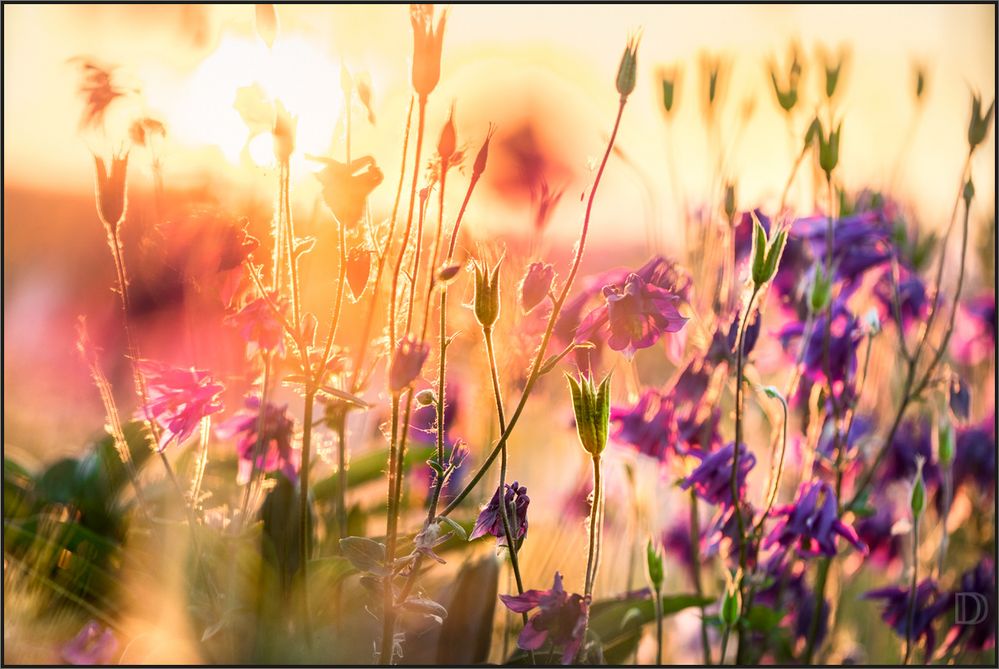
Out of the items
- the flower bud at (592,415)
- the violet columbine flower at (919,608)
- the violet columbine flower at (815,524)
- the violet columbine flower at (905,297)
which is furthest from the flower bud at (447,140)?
the violet columbine flower at (919,608)

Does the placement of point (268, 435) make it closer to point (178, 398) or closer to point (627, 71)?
point (178, 398)

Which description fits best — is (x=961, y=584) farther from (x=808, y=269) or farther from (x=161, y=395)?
(x=161, y=395)

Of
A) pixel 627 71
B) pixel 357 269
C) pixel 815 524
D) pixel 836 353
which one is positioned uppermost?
pixel 627 71

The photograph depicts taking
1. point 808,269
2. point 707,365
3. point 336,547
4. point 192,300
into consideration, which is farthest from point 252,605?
point 808,269

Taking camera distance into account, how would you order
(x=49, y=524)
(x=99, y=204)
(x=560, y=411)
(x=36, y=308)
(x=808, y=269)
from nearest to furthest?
(x=99, y=204)
(x=49, y=524)
(x=808, y=269)
(x=560, y=411)
(x=36, y=308)

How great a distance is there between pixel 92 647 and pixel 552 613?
1.16ft

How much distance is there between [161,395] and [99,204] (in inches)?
5.0

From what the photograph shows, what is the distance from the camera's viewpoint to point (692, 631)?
1.18 metres

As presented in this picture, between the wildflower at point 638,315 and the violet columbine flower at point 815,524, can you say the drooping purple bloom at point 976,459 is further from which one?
the wildflower at point 638,315

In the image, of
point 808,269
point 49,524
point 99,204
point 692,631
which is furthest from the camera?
point 692,631

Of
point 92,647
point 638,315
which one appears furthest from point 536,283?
point 92,647

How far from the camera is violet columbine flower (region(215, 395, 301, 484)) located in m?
0.62

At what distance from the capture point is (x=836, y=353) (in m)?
0.76

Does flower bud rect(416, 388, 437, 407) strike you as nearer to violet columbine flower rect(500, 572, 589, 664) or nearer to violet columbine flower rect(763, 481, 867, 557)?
violet columbine flower rect(500, 572, 589, 664)
